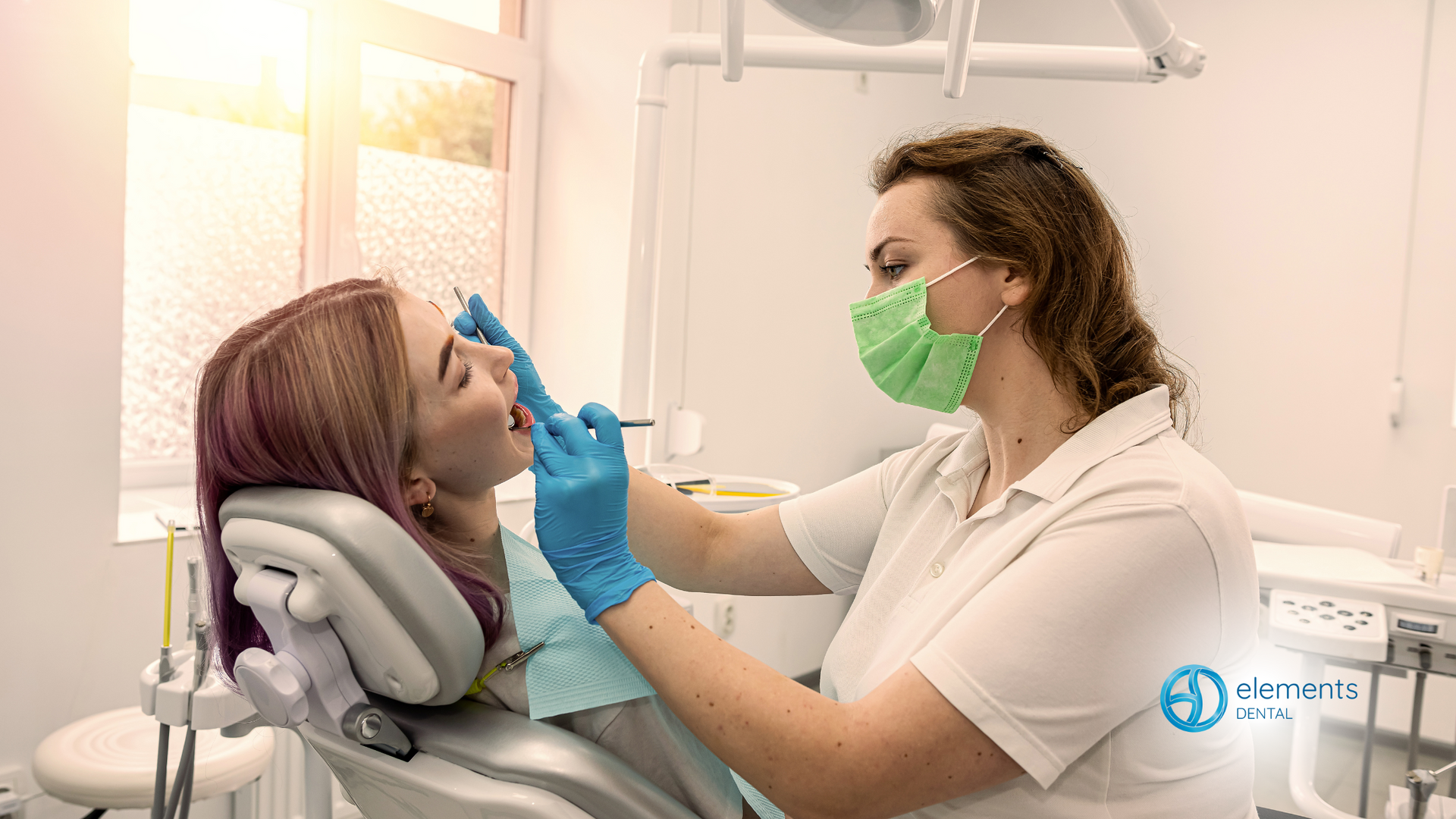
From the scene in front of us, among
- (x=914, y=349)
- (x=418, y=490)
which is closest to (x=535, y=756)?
(x=418, y=490)

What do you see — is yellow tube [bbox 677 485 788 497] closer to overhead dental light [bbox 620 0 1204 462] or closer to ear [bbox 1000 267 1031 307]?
overhead dental light [bbox 620 0 1204 462]

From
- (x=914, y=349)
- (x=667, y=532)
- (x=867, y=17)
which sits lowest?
(x=667, y=532)

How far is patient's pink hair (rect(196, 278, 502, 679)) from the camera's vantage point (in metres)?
0.90

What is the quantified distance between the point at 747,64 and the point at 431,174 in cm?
126

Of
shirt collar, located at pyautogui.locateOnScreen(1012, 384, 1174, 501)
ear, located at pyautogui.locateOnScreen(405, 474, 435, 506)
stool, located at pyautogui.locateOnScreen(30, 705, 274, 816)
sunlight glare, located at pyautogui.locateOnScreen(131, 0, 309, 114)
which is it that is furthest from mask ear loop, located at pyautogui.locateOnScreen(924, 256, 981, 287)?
sunlight glare, located at pyautogui.locateOnScreen(131, 0, 309, 114)

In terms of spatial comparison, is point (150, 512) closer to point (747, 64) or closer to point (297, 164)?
point (297, 164)

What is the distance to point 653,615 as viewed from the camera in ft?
3.01

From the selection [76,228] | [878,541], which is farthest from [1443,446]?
[76,228]

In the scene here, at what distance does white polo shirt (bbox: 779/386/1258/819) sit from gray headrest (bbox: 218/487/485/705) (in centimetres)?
47

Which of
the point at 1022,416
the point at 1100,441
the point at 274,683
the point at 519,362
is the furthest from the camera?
the point at 519,362

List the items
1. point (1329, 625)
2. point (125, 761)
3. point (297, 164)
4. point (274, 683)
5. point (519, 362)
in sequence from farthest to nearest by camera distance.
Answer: point (297, 164), point (1329, 625), point (125, 761), point (519, 362), point (274, 683)

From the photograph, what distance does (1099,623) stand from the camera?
2.81 ft

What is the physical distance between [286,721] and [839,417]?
9.21 ft

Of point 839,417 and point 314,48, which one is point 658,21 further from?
point 839,417
